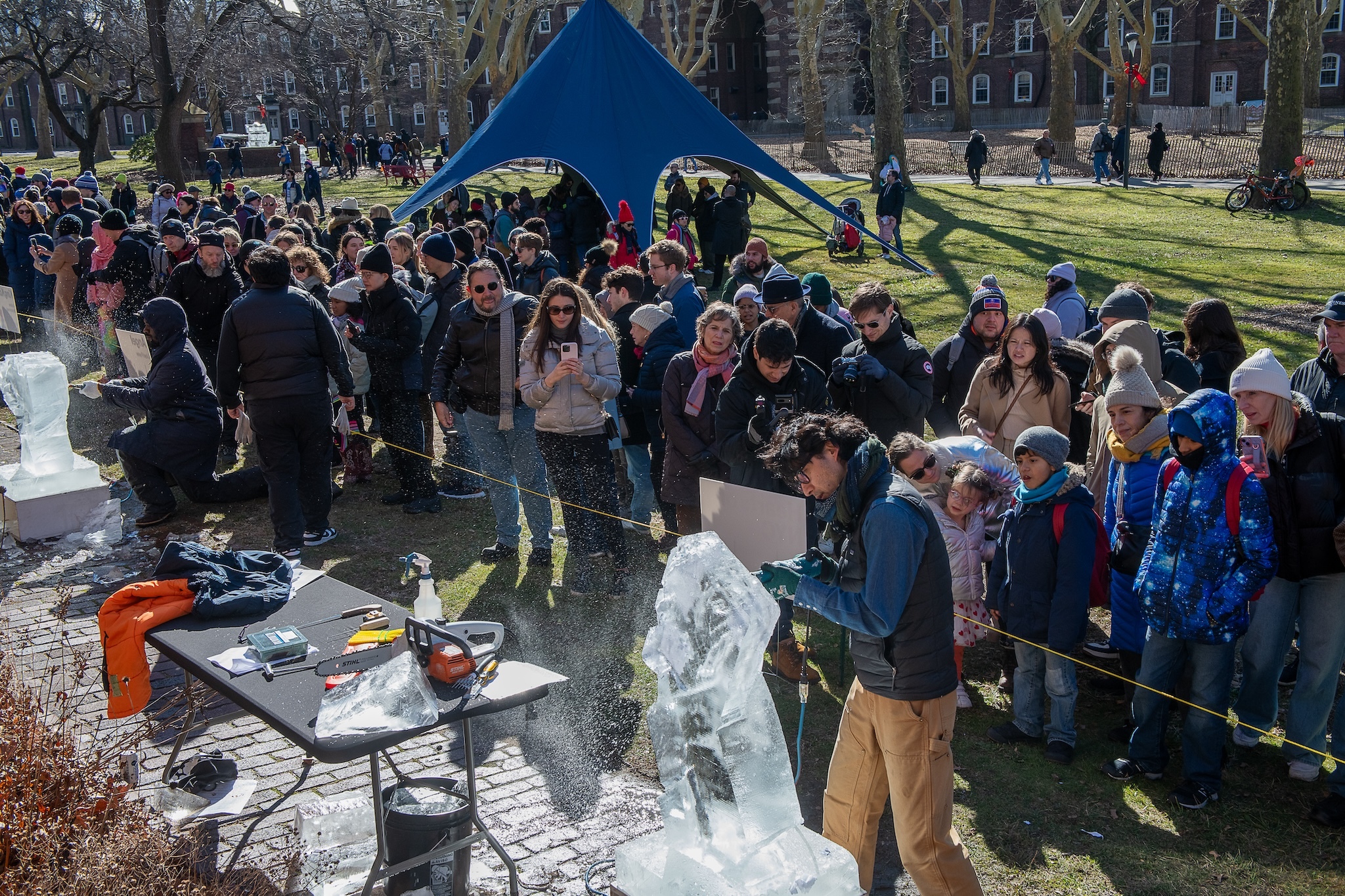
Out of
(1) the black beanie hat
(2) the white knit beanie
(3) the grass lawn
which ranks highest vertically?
(1) the black beanie hat

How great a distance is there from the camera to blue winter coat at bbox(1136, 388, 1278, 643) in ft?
14.3

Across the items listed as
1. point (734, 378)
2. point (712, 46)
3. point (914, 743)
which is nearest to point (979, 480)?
point (734, 378)

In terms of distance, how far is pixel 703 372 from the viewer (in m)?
6.23

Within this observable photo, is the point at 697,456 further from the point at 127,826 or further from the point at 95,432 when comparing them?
the point at 95,432

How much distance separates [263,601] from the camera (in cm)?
470

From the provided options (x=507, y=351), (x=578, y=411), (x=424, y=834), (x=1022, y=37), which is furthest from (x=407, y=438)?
(x=1022, y=37)

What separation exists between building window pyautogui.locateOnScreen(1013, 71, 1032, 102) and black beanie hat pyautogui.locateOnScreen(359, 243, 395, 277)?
5623cm

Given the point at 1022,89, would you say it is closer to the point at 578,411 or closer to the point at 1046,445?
the point at 578,411

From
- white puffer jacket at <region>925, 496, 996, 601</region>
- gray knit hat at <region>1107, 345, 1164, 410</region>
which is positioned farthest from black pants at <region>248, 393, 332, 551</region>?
gray knit hat at <region>1107, 345, 1164, 410</region>

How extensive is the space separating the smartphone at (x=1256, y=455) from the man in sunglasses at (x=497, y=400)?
163 inches

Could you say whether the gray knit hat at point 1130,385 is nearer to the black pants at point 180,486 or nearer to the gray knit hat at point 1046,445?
the gray knit hat at point 1046,445

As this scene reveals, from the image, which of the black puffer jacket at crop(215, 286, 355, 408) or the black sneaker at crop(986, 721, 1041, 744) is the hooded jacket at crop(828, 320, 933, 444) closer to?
the black sneaker at crop(986, 721, 1041, 744)

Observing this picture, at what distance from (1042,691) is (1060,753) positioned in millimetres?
298

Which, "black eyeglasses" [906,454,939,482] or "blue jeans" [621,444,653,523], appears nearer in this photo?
"black eyeglasses" [906,454,939,482]
